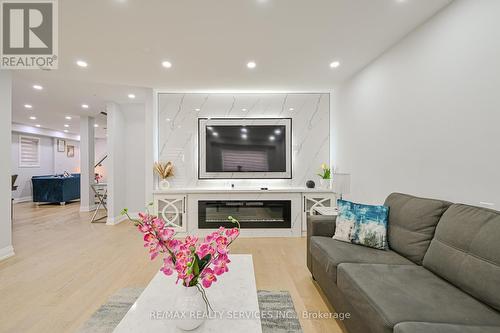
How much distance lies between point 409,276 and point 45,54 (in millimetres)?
4311

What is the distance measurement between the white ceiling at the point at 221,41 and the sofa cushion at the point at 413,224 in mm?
1715

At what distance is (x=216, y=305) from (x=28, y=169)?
33.5 ft

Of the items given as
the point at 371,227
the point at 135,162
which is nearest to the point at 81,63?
the point at 135,162

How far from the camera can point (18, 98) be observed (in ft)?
15.6

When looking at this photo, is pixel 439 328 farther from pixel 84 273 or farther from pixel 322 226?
pixel 84 273

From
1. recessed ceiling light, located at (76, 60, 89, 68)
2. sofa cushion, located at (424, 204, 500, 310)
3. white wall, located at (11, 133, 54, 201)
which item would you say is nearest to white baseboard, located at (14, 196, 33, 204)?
white wall, located at (11, 133, 54, 201)

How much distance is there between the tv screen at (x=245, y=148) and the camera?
4363 millimetres

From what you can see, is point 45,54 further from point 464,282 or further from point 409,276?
point 464,282

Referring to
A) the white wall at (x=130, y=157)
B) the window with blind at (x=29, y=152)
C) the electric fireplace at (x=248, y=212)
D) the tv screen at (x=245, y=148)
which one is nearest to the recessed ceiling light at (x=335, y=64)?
the tv screen at (x=245, y=148)

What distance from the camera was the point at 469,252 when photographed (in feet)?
4.70

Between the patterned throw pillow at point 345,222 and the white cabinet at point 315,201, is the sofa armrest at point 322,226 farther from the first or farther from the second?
the white cabinet at point 315,201

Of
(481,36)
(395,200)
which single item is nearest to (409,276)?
(395,200)

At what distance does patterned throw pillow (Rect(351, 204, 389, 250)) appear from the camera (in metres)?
2.12

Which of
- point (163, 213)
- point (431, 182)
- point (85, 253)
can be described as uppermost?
point (431, 182)
